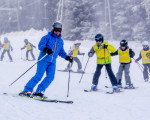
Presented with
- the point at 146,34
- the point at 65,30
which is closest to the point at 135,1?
the point at 146,34

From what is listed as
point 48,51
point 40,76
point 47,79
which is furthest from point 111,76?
point 48,51

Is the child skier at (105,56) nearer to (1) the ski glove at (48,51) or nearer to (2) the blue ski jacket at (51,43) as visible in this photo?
(2) the blue ski jacket at (51,43)

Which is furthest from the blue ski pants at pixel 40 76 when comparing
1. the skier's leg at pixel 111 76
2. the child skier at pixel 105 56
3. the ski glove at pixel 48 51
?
the skier's leg at pixel 111 76

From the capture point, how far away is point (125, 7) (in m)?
30.0

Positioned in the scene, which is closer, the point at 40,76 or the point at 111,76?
the point at 40,76

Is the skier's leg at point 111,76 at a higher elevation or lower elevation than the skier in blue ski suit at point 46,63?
lower

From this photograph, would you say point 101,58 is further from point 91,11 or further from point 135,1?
point 91,11

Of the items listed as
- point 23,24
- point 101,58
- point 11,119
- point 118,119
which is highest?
point 23,24

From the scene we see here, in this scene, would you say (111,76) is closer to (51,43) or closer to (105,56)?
(105,56)

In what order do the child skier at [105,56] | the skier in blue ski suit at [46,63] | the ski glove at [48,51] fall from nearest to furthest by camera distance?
1. the ski glove at [48,51]
2. the skier in blue ski suit at [46,63]
3. the child skier at [105,56]

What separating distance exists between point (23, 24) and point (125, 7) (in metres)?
26.7

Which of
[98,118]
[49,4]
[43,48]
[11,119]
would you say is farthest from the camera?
[49,4]

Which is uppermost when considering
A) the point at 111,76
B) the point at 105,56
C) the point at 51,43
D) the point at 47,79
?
the point at 51,43

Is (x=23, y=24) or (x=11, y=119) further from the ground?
(x=23, y=24)
